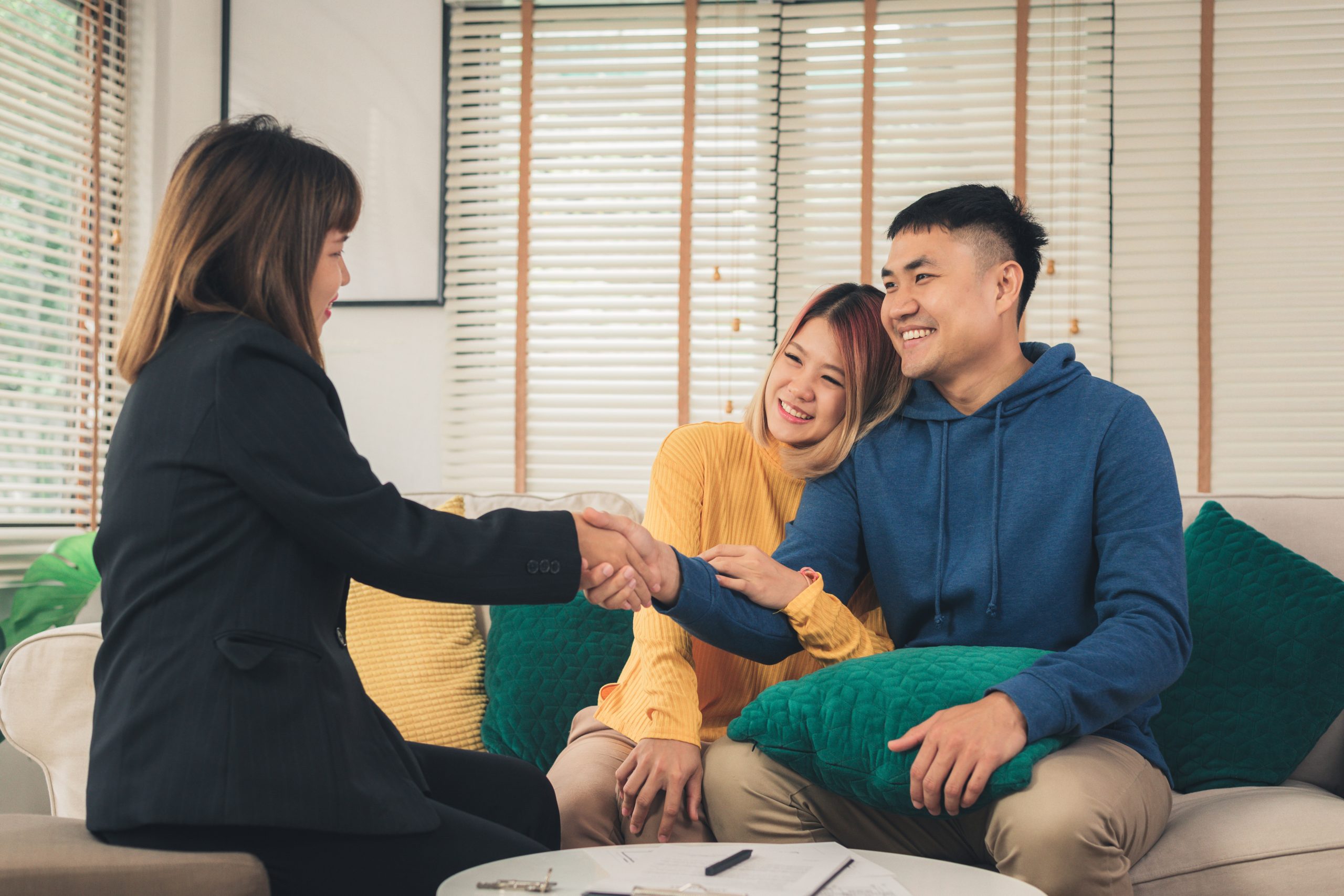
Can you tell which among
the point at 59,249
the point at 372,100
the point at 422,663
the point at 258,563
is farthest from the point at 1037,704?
the point at 59,249

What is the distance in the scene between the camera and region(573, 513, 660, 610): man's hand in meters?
1.43

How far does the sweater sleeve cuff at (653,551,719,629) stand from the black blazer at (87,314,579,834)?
443mm

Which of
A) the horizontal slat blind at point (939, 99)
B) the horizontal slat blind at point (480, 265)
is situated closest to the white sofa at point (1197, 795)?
the horizontal slat blind at point (480, 265)

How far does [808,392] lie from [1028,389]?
393mm

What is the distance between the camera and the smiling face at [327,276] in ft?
4.22

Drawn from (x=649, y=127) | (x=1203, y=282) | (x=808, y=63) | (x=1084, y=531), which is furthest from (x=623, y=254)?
(x=1084, y=531)

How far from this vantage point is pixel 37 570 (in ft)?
8.23

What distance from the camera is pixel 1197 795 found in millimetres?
1769

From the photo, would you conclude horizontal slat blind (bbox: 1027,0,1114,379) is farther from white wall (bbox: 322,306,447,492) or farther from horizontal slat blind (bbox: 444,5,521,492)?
white wall (bbox: 322,306,447,492)

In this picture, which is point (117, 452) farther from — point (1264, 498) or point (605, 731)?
point (1264, 498)

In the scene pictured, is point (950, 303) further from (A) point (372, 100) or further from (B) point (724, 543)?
(A) point (372, 100)

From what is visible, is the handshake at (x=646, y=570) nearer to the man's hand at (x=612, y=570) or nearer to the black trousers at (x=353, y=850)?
the man's hand at (x=612, y=570)

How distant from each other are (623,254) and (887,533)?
2002 mm

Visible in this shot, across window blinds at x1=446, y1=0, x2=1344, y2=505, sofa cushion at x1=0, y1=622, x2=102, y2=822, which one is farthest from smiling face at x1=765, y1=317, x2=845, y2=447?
window blinds at x1=446, y1=0, x2=1344, y2=505
